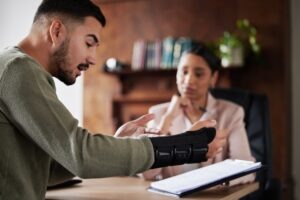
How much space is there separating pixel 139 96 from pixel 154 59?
1.44 ft

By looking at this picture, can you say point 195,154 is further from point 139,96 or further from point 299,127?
point 139,96

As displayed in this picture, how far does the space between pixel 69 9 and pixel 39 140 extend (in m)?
0.36

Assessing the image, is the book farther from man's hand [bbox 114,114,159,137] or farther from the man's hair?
the man's hair

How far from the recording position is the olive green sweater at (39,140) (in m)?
0.85

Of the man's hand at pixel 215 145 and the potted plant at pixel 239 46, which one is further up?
the potted plant at pixel 239 46

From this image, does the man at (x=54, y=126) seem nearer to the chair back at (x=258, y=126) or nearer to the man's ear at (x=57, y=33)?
the man's ear at (x=57, y=33)

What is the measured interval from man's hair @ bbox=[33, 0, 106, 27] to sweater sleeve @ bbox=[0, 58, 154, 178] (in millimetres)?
196

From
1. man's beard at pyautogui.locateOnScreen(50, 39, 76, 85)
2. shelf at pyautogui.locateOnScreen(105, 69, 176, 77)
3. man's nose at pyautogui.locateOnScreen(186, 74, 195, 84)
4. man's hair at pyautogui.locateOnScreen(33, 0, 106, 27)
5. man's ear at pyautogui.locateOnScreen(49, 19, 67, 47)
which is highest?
man's hair at pyautogui.locateOnScreen(33, 0, 106, 27)

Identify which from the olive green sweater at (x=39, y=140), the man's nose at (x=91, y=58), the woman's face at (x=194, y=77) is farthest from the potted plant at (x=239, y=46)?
the olive green sweater at (x=39, y=140)

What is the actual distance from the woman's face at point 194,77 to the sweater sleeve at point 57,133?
1076mm

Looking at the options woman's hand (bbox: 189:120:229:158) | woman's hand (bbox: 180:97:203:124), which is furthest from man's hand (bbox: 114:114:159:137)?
woman's hand (bbox: 180:97:203:124)

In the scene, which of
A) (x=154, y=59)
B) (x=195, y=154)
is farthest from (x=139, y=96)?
(x=195, y=154)

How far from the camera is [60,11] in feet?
3.42

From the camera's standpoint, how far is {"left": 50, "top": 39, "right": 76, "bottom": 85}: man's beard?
1.02 meters
